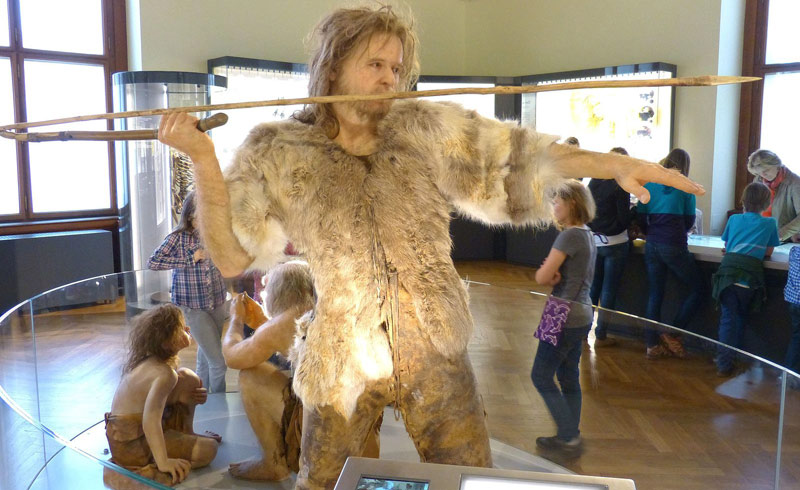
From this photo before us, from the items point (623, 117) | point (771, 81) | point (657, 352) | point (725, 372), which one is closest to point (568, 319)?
point (657, 352)

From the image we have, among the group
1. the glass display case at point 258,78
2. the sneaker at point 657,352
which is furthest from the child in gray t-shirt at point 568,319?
the glass display case at point 258,78

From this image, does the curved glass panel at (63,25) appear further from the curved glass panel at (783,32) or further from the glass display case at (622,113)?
the curved glass panel at (783,32)

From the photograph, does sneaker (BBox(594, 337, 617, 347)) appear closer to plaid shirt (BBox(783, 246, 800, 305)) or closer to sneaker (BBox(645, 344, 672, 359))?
sneaker (BBox(645, 344, 672, 359))

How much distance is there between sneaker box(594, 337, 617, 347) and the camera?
2.47 meters

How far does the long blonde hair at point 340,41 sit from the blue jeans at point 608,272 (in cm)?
273

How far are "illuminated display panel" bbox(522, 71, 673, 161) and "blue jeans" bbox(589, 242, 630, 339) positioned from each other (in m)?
2.60

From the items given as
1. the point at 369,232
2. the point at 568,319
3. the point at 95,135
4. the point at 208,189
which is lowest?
the point at 568,319

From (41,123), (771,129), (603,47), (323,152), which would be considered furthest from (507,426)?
(603,47)

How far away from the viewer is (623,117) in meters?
6.72

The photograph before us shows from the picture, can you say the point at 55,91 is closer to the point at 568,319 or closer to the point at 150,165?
the point at 150,165

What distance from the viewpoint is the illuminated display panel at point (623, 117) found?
260 inches

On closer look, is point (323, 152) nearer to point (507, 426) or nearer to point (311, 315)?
point (311, 315)

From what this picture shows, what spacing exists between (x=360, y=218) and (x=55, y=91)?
5695mm

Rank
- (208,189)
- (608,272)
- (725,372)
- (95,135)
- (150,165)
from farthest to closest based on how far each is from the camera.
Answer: (150,165) → (608,272) → (725,372) → (95,135) → (208,189)
